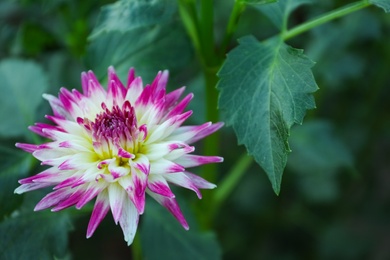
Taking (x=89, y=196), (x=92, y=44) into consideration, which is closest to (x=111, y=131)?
(x=89, y=196)

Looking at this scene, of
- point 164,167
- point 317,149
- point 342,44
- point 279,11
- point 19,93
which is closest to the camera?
point 164,167

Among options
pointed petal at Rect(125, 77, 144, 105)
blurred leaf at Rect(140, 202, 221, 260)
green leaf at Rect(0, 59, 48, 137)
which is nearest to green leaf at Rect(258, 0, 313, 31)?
pointed petal at Rect(125, 77, 144, 105)

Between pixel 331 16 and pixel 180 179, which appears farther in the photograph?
pixel 331 16

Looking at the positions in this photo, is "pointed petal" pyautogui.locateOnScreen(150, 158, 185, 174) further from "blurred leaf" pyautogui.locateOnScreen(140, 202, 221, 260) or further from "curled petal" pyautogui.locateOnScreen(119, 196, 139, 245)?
"blurred leaf" pyautogui.locateOnScreen(140, 202, 221, 260)

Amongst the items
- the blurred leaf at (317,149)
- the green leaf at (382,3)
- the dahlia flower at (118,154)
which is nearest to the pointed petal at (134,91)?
the dahlia flower at (118,154)

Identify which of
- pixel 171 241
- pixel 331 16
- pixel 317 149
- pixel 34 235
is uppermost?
pixel 331 16

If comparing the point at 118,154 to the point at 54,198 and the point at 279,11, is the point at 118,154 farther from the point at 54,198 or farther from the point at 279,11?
the point at 279,11

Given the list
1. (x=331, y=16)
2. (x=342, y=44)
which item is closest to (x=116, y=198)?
(x=331, y=16)
